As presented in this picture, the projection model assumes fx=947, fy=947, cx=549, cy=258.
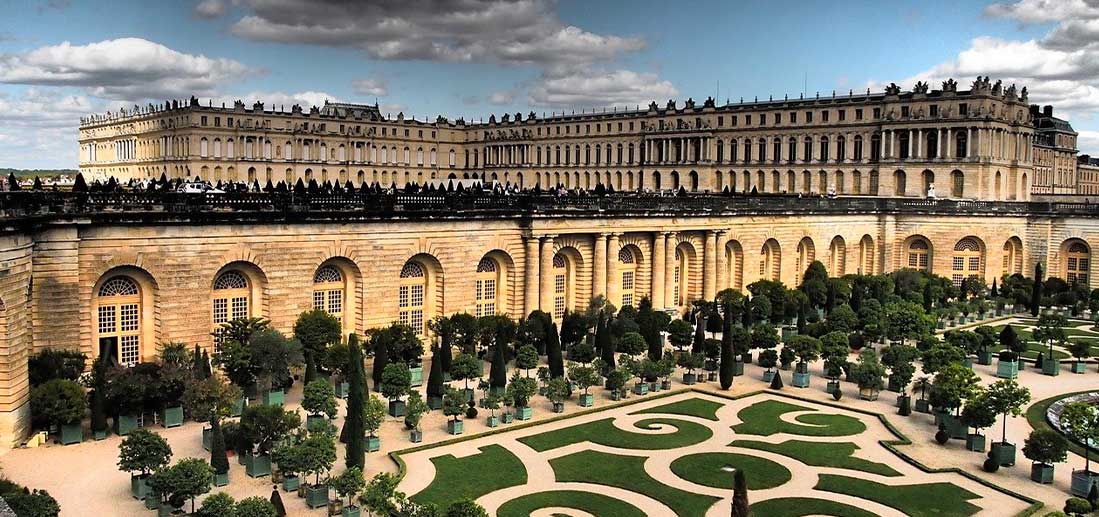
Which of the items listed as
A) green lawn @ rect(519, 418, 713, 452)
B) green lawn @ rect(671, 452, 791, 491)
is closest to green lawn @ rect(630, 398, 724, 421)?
green lawn @ rect(519, 418, 713, 452)

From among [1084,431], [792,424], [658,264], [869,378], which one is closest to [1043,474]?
[1084,431]

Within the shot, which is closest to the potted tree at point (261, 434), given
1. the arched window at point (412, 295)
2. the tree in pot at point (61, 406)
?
the tree in pot at point (61, 406)

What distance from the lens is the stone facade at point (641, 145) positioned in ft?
323

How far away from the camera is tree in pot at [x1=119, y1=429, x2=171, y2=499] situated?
2398 centimetres

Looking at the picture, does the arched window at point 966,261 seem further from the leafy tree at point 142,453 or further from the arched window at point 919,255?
the leafy tree at point 142,453

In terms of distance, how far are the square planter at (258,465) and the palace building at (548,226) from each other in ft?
25.8

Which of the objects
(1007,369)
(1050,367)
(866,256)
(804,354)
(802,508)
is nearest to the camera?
(802,508)

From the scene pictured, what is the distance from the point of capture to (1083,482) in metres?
25.8

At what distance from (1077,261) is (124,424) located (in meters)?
62.8

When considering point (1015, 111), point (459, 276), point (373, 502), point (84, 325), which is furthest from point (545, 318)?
point (1015, 111)

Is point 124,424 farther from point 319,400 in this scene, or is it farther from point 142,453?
point 142,453

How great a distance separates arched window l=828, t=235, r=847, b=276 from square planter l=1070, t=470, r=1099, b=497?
1682 inches

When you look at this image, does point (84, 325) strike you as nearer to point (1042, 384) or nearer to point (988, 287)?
point (1042, 384)

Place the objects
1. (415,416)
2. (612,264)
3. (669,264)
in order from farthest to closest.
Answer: (669,264) < (612,264) < (415,416)
